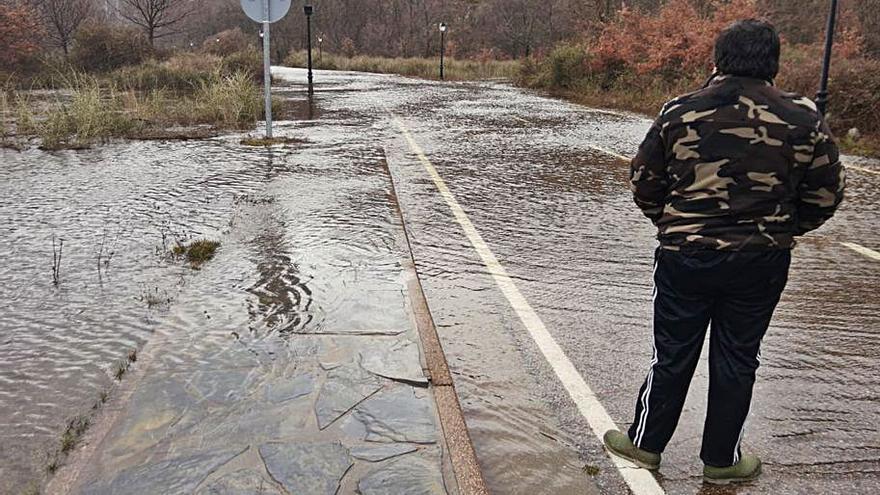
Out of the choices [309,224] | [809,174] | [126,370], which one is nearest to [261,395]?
[126,370]

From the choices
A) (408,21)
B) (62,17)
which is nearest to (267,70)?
(62,17)

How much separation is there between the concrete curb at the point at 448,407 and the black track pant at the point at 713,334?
0.73 metres

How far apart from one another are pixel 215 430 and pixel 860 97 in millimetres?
13960

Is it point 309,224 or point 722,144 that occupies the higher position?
point 722,144

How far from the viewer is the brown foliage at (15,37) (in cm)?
3206

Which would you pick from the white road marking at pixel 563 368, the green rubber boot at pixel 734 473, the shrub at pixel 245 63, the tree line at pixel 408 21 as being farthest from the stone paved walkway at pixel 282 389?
the shrub at pixel 245 63

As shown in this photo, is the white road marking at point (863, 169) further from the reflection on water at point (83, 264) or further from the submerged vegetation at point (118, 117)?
the submerged vegetation at point (118, 117)

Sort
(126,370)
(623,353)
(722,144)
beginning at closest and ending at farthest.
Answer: (722,144)
(126,370)
(623,353)

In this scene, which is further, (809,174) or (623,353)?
(623,353)

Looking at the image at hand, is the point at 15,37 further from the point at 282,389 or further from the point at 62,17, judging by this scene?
the point at 282,389

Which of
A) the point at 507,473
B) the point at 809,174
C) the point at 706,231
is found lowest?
the point at 507,473

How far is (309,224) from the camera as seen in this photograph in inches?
261

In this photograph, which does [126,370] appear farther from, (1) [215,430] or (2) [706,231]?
(2) [706,231]

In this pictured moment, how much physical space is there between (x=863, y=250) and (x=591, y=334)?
11.1 feet
